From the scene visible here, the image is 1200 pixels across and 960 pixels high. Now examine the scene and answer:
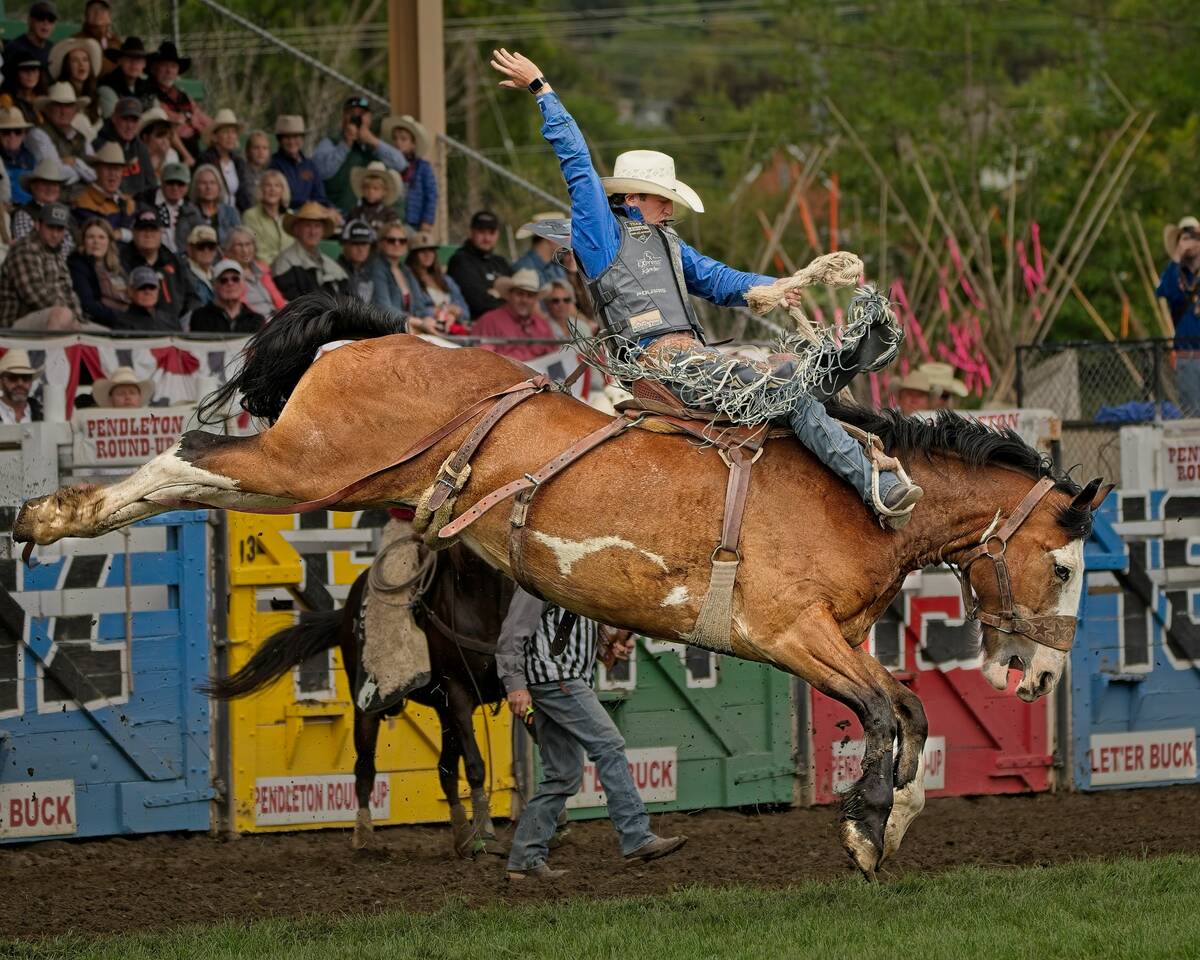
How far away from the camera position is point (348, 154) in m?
15.3

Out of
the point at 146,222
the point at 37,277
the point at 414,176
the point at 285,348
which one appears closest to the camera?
the point at 285,348

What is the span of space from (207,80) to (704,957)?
18.9m

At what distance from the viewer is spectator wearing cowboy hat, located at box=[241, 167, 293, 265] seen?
1391 centimetres

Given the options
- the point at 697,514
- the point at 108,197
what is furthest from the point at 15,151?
the point at 697,514

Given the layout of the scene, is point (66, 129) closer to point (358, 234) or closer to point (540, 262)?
point (358, 234)

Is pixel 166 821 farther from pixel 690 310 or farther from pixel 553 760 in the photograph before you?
pixel 690 310

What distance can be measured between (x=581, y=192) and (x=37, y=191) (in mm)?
7096

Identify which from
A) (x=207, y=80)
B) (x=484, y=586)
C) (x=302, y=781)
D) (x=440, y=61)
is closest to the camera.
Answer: (x=484, y=586)

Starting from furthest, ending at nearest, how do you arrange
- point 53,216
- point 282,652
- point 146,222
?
point 146,222
point 53,216
point 282,652

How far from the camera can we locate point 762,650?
6664 millimetres

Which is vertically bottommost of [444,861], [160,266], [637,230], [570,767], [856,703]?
[444,861]

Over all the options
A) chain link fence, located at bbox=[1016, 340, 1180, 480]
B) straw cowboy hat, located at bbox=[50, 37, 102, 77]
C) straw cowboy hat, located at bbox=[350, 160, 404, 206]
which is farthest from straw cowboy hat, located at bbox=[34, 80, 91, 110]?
chain link fence, located at bbox=[1016, 340, 1180, 480]

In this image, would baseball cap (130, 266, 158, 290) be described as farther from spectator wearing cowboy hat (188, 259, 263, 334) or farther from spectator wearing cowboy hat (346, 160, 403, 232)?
spectator wearing cowboy hat (346, 160, 403, 232)

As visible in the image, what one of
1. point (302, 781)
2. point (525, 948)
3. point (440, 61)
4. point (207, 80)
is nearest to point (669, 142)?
point (207, 80)
